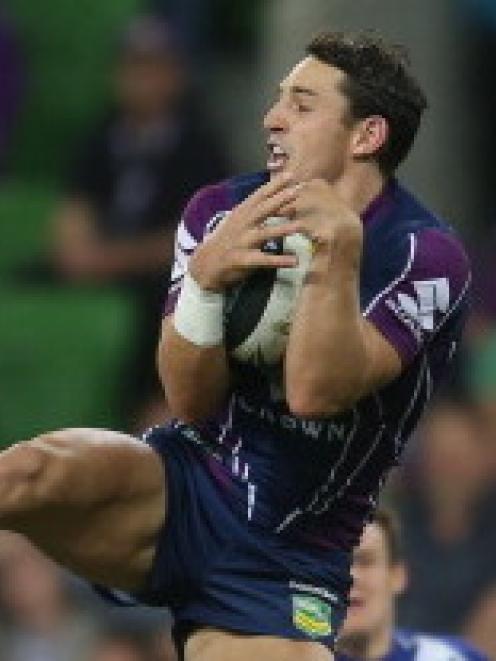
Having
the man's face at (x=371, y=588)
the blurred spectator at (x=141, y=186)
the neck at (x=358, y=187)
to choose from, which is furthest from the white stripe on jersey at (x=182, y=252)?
the blurred spectator at (x=141, y=186)

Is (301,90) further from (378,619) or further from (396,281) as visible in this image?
(378,619)

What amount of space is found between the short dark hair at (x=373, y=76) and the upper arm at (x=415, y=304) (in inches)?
11.5

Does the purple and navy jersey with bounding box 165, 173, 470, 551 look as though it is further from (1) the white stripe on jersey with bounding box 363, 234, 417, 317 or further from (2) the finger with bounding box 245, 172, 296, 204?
(2) the finger with bounding box 245, 172, 296, 204

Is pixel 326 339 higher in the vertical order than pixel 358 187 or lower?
lower

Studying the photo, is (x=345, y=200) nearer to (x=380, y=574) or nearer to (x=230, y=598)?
(x=230, y=598)

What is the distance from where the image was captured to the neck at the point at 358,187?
23.2 ft

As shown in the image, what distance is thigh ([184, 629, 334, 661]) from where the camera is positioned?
22.8ft

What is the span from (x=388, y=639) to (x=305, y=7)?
4311 mm

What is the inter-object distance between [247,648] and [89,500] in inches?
21.1

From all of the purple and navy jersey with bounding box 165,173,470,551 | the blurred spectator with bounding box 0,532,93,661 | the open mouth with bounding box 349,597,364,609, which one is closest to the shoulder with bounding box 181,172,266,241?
the purple and navy jersey with bounding box 165,173,470,551

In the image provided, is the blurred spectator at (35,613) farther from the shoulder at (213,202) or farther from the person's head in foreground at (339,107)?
the person's head in foreground at (339,107)

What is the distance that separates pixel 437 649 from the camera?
826 centimetres

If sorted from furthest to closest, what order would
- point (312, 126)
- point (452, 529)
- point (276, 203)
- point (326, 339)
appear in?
point (452, 529), point (312, 126), point (276, 203), point (326, 339)

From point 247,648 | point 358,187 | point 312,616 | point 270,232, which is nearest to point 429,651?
point 312,616
